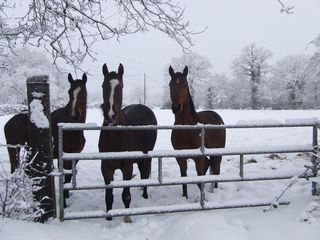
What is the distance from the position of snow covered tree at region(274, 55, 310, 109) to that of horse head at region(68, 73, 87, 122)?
6309 centimetres

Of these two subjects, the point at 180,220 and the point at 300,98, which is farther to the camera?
the point at 300,98

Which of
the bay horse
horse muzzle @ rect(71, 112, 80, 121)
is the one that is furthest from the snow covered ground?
horse muzzle @ rect(71, 112, 80, 121)

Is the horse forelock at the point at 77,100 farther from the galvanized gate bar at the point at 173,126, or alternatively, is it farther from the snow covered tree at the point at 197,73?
the snow covered tree at the point at 197,73

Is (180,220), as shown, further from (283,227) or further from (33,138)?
(33,138)

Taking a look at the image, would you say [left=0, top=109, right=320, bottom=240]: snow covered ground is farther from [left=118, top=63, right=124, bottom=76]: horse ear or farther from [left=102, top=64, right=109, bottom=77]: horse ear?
[left=102, top=64, right=109, bottom=77]: horse ear

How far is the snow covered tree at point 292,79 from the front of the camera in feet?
220

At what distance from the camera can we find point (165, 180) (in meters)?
5.07

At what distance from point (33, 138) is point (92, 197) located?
1.94 meters

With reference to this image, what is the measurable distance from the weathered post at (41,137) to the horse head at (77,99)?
42.4 inches

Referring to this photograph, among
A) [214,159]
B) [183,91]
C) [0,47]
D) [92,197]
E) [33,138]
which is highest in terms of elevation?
[0,47]

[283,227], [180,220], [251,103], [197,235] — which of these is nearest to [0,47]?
[180,220]

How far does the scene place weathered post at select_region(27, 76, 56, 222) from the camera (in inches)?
183

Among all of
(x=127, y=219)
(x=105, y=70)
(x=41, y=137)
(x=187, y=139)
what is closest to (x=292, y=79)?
(x=187, y=139)

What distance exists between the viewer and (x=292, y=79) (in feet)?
224
